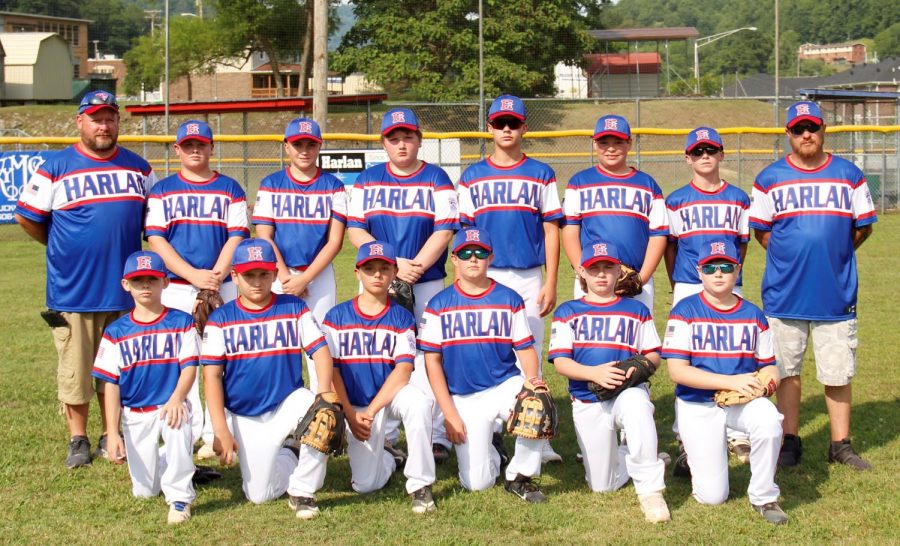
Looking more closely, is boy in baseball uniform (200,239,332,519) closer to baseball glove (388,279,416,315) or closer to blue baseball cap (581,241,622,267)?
baseball glove (388,279,416,315)

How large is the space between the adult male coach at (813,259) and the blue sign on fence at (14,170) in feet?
41.4

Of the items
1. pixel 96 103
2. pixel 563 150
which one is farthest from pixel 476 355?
pixel 563 150

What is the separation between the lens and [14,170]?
51.4ft

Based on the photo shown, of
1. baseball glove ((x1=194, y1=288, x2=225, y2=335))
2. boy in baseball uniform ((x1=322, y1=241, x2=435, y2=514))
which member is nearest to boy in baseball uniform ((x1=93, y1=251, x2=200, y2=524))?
baseball glove ((x1=194, y1=288, x2=225, y2=335))

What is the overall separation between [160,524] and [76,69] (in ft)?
209

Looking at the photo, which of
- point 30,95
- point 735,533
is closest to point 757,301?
point 735,533

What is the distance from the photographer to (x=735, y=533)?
4523 mm

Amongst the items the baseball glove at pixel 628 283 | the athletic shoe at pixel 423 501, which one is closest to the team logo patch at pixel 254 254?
the athletic shoe at pixel 423 501

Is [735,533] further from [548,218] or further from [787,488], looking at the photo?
[548,218]

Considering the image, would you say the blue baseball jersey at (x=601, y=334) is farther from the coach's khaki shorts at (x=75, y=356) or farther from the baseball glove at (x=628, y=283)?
the coach's khaki shorts at (x=75, y=356)

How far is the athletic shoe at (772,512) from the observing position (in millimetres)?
4633

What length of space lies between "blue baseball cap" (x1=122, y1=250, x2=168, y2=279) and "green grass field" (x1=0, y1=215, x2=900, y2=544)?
3.63ft

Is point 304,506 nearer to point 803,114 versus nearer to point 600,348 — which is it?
point 600,348

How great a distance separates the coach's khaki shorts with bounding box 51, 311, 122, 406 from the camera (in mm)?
5801
